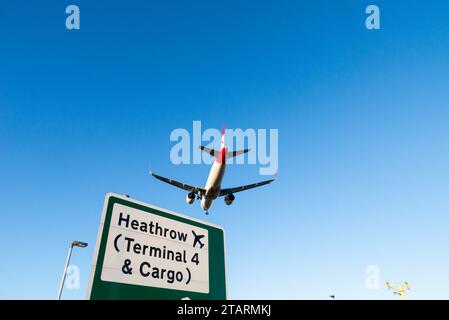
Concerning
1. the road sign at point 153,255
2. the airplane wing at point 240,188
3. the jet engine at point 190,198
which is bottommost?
the road sign at point 153,255

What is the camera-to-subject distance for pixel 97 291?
3189 millimetres

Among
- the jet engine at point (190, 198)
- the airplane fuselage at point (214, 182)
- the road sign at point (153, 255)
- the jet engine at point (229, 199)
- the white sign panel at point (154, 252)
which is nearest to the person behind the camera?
the road sign at point (153, 255)

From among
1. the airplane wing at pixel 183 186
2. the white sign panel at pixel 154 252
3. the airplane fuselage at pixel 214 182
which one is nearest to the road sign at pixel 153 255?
the white sign panel at pixel 154 252

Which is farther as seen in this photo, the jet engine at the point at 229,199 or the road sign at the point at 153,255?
the jet engine at the point at 229,199

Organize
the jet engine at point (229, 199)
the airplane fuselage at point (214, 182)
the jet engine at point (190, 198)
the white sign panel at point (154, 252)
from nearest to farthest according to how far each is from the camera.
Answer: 1. the white sign panel at point (154, 252)
2. the airplane fuselage at point (214, 182)
3. the jet engine at point (190, 198)
4. the jet engine at point (229, 199)

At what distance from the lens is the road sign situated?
343 cm

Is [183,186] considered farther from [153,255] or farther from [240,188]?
[153,255]

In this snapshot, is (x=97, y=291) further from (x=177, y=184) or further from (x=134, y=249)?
(x=177, y=184)

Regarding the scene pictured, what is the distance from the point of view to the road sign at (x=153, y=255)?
3434mm

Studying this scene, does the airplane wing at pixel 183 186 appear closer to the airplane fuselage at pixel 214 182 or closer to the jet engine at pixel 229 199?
the airplane fuselage at pixel 214 182

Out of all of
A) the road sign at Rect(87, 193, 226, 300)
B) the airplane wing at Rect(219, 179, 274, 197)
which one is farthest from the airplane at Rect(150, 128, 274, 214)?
the road sign at Rect(87, 193, 226, 300)

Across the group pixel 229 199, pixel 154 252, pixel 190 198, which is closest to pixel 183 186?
pixel 190 198

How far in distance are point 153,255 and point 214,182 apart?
3423 cm
